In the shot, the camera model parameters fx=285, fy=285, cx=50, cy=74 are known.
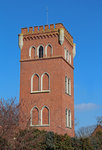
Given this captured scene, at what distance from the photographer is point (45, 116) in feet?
98.1

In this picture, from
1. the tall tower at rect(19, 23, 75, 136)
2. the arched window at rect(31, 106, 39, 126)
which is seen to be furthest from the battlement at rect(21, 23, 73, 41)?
the arched window at rect(31, 106, 39, 126)

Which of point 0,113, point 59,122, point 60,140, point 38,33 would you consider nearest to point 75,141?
point 60,140

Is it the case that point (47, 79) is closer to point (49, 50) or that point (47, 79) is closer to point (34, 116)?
point (49, 50)

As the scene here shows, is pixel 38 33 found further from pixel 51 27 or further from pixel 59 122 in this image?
pixel 59 122

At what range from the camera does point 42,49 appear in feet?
105

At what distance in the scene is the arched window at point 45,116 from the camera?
2973 centimetres

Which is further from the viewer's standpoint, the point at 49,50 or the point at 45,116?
the point at 49,50

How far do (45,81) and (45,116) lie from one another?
3775 mm

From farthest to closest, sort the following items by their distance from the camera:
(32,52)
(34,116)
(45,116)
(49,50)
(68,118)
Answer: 1. (32,52)
2. (68,118)
3. (49,50)
4. (34,116)
5. (45,116)

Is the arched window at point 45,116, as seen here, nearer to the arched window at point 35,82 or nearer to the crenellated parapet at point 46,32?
the arched window at point 35,82

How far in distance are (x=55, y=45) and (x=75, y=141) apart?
11556 mm

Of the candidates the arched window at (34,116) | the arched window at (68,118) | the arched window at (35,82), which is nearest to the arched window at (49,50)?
the arched window at (35,82)

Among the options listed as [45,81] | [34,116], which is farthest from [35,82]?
[34,116]

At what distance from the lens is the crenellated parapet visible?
103 ft
